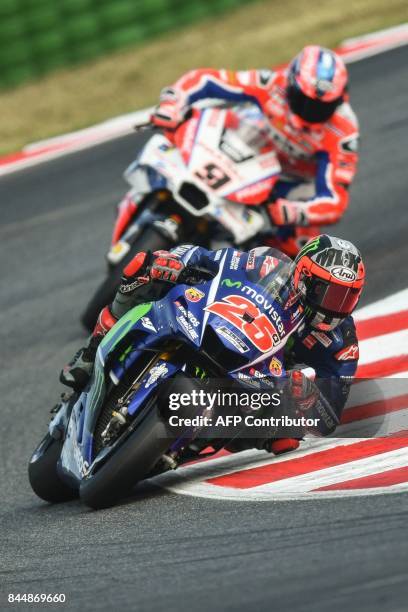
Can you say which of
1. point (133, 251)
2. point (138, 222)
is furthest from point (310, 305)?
point (138, 222)

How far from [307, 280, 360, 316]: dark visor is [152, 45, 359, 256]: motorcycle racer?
8.87 feet

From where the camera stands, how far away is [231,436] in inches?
232

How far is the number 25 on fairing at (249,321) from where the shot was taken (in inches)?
222

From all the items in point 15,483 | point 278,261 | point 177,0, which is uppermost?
point 278,261

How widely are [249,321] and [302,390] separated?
0.53 m

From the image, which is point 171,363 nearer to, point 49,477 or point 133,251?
point 49,477

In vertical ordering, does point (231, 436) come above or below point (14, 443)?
above

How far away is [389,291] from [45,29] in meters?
8.10

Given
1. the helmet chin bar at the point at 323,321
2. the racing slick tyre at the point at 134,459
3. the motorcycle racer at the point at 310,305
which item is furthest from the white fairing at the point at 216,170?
the racing slick tyre at the point at 134,459

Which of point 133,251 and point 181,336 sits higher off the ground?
point 181,336

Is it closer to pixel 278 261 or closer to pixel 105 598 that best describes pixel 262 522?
pixel 105 598

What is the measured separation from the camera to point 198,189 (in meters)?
8.62

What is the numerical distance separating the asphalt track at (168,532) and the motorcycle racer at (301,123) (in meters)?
1.03

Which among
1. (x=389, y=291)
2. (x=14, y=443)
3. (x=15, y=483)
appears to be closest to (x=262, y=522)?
(x=15, y=483)
